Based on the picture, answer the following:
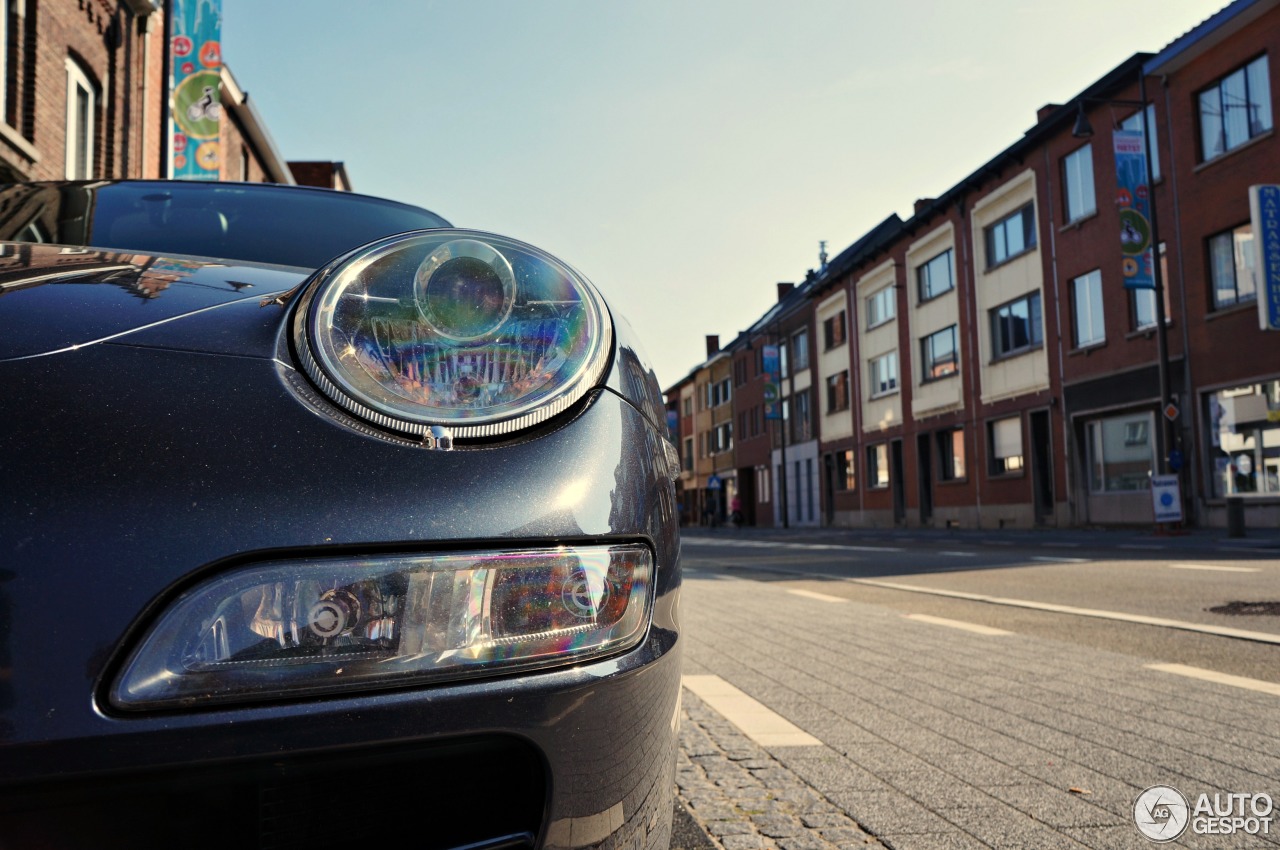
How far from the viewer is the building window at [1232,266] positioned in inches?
747

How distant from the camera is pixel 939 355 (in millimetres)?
31594

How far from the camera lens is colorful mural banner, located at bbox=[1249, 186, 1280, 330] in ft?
57.2

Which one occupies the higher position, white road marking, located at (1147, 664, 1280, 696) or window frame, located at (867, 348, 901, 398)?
window frame, located at (867, 348, 901, 398)

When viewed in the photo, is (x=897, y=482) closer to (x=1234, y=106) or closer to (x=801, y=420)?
(x=801, y=420)

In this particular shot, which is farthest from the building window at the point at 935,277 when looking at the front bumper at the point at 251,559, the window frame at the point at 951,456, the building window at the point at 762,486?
the front bumper at the point at 251,559

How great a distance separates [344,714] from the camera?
0.96 meters

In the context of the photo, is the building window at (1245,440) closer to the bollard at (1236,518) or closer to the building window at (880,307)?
the bollard at (1236,518)

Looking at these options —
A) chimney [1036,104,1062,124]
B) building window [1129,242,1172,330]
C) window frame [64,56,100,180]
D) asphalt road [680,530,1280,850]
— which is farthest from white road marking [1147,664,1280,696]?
chimney [1036,104,1062,124]

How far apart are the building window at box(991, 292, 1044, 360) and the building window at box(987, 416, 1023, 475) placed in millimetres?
1855

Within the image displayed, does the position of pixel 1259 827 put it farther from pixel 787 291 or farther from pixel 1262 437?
pixel 787 291

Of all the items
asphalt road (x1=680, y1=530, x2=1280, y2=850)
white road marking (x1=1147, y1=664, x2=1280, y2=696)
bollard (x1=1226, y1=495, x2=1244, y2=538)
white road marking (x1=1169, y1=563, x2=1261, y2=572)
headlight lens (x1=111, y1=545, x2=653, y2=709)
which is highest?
headlight lens (x1=111, y1=545, x2=653, y2=709)

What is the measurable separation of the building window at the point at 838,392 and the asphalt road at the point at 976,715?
32.0m

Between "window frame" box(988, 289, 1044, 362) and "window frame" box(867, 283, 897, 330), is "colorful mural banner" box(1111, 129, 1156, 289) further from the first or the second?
"window frame" box(867, 283, 897, 330)

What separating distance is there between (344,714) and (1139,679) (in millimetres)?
3957
